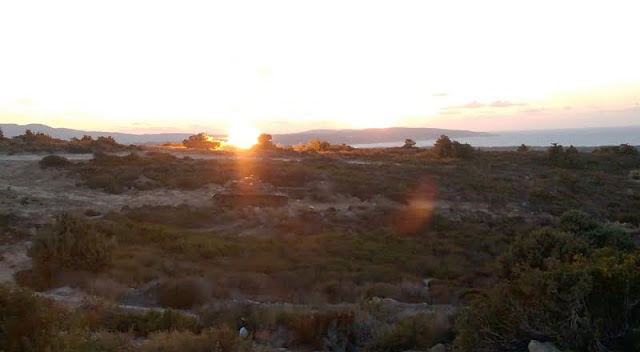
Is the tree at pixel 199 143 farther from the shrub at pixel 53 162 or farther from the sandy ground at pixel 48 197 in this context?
the sandy ground at pixel 48 197

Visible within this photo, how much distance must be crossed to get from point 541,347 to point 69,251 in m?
9.36

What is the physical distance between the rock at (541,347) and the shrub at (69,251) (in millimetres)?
8820

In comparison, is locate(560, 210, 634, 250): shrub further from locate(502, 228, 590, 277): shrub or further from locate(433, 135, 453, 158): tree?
locate(433, 135, 453, 158): tree

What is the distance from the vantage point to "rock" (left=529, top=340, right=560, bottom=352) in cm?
484

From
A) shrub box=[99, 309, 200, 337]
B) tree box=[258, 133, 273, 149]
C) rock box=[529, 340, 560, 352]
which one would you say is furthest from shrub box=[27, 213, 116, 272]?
tree box=[258, 133, 273, 149]

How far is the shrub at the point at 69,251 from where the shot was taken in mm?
10242

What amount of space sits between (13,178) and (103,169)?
4089mm

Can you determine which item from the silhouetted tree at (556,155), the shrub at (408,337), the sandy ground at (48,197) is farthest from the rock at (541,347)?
the silhouetted tree at (556,155)

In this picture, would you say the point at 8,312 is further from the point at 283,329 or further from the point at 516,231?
the point at 516,231

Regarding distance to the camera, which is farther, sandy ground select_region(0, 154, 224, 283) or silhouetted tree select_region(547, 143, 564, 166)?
silhouetted tree select_region(547, 143, 564, 166)

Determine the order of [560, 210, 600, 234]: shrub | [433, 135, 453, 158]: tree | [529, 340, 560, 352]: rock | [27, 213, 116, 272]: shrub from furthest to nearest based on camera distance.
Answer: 1. [433, 135, 453, 158]: tree
2. [560, 210, 600, 234]: shrub
3. [27, 213, 116, 272]: shrub
4. [529, 340, 560, 352]: rock

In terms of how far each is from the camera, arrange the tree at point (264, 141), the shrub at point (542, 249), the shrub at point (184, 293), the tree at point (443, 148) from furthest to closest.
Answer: the tree at point (264, 141) < the tree at point (443, 148) < the shrub at point (542, 249) < the shrub at point (184, 293)

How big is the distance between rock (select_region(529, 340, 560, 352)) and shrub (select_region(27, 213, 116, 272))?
8.82 metres

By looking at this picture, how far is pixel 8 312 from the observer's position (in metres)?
4.82
